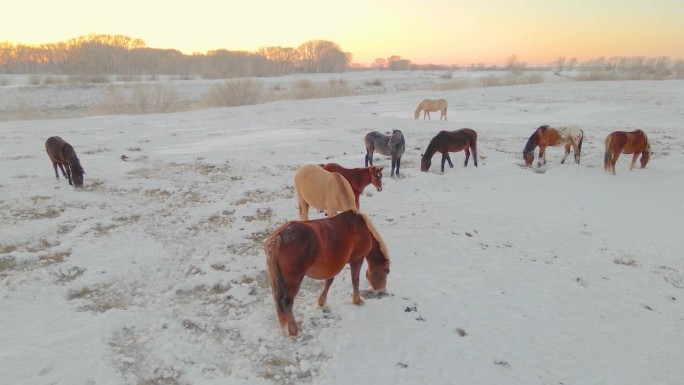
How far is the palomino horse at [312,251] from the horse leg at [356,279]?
11 millimetres

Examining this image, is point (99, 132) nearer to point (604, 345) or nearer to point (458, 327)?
point (458, 327)

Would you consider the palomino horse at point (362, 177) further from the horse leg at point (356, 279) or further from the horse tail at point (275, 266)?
the horse tail at point (275, 266)

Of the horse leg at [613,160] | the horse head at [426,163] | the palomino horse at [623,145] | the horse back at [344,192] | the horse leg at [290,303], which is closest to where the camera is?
→ the horse leg at [290,303]

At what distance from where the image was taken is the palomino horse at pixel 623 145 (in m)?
8.69

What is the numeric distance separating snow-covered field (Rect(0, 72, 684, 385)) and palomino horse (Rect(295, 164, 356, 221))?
0.99 m

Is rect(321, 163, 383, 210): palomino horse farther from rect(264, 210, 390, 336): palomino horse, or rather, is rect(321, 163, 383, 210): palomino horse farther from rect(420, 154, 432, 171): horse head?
rect(420, 154, 432, 171): horse head

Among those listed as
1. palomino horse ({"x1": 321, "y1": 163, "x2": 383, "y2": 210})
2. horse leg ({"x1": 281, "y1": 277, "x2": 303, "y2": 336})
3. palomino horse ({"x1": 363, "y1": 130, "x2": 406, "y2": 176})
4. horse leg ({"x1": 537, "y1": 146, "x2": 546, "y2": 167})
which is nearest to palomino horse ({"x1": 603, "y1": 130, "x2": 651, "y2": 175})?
horse leg ({"x1": 537, "y1": 146, "x2": 546, "y2": 167})

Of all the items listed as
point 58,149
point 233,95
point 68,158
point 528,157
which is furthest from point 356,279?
point 233,95

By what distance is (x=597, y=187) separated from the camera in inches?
323

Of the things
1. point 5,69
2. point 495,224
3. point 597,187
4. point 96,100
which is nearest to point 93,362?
point 495,224

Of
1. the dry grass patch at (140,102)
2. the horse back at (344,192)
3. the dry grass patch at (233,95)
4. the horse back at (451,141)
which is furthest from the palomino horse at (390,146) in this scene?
the dry grass patch at (233,95)

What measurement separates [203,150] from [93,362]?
9603 millimetres

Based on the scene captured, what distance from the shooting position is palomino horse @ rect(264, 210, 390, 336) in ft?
10.8

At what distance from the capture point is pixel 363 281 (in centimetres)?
464
